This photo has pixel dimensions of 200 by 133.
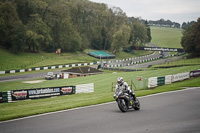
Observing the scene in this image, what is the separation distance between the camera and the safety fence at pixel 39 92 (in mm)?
26219

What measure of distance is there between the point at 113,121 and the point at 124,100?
2460mm

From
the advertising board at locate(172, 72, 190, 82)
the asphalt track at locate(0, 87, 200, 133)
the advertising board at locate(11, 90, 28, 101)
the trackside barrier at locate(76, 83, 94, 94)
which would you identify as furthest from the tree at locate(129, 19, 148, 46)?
the asphalt track at locate(0, 87, 200, 133)

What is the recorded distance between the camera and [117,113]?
45.8ft

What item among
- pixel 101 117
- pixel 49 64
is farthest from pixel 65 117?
pixel 49 64

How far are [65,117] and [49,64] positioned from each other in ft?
197

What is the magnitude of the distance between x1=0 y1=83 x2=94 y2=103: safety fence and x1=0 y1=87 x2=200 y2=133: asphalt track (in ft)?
44.5

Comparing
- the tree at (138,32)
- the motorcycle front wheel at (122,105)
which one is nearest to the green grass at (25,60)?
the tree at (138,32)

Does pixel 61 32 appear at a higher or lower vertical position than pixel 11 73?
higher

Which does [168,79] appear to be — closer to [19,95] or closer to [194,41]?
[19,95]

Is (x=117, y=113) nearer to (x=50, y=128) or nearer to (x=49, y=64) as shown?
(x=50, y=128)

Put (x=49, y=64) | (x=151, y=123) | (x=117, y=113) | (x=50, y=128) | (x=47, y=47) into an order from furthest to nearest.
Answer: (x=47, y=47) < (x=49, y=64) < (x=117, y=113) < (x=151, y=123) < (x=50, y=128)

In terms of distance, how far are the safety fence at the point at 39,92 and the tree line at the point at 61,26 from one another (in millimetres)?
52034

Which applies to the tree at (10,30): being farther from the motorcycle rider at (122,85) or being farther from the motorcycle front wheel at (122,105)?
the motorcycle front wheel at (122,105)

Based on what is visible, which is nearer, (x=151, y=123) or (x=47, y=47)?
(x=151, y=123)
